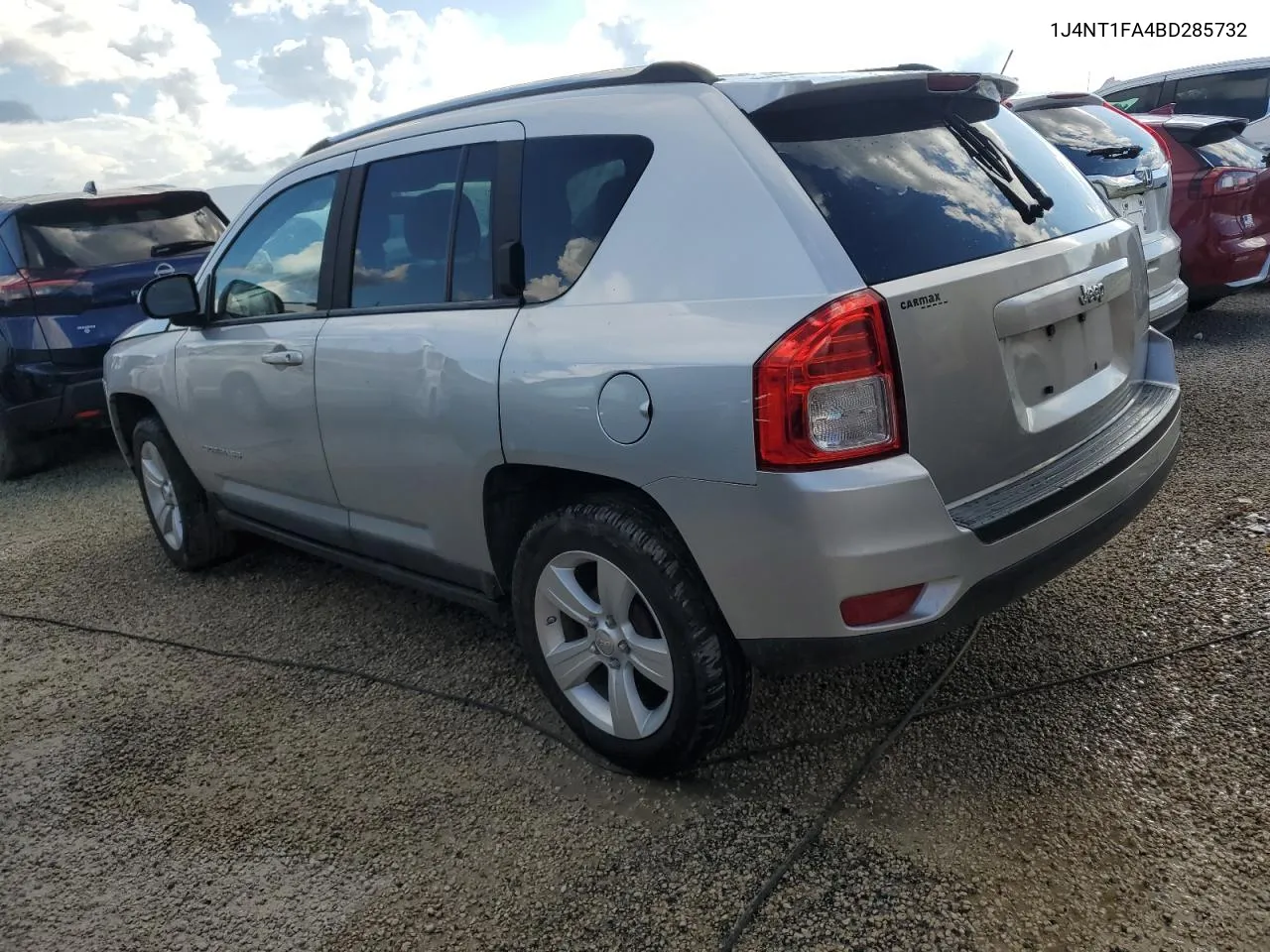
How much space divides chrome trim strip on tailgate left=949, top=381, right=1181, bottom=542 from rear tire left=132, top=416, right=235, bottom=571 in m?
3.60

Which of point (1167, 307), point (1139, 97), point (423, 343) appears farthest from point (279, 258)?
point (1139, 97)

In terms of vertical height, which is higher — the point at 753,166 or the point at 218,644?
the point at 753,166

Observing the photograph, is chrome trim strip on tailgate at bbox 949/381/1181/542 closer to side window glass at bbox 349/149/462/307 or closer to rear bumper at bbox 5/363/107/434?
side window glass at bbox 349/149/462/307

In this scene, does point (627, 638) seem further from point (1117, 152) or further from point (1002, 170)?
point (1117, 152)

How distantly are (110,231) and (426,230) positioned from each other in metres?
4.87

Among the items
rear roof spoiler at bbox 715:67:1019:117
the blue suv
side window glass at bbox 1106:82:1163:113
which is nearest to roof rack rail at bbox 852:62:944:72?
rear roof spoiler at bbox 715:67:1019:117

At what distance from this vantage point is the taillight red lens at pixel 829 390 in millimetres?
2158

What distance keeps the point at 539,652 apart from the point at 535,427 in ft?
2.22

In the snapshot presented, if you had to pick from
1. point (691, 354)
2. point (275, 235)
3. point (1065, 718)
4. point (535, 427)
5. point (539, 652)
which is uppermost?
point (275, 235)

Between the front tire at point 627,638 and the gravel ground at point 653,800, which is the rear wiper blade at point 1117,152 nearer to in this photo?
the gravel ground at point 653,800

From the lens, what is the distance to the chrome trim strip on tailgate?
91.3 inches

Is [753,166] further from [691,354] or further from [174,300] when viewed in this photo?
[174,300]

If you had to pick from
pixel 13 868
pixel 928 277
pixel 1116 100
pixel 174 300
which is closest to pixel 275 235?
pixel 174 300

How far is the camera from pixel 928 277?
229 cm
